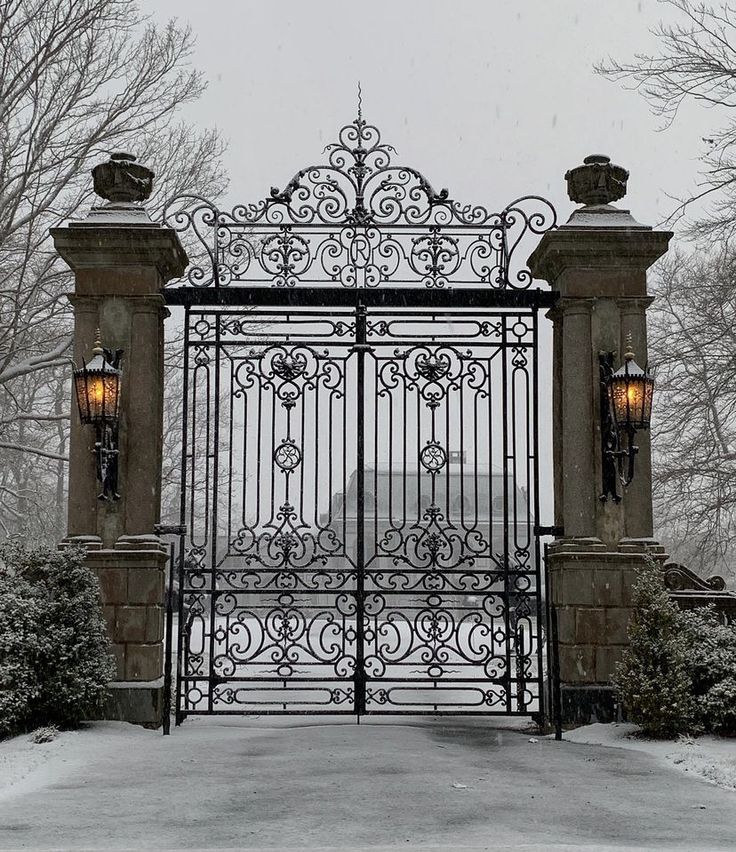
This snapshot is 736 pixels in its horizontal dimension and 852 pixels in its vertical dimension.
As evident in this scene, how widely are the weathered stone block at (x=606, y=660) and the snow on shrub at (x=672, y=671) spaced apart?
464 millimetres

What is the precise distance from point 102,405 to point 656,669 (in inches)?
202

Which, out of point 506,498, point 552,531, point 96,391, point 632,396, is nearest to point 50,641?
point 96,391

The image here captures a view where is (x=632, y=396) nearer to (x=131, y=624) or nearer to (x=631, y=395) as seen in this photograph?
(x=631, y=395)

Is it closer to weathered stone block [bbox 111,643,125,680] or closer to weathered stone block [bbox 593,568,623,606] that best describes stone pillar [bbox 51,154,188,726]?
weathered stone block [bbox 111,643,125,680]

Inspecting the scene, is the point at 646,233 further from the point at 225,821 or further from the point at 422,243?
the point at 225,821

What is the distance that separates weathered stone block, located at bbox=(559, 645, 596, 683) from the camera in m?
9.88

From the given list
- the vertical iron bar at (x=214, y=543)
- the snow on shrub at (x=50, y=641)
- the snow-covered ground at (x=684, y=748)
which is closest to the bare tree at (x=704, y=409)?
the snow-covered ground at (x=684, y=748)

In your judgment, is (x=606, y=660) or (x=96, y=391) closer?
(x=96, y=391)

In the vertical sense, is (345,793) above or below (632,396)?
below

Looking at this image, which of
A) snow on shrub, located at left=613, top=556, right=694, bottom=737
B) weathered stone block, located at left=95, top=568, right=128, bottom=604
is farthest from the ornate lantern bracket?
snow on shrub, located at left=613, top=556, right=694, bottom=737

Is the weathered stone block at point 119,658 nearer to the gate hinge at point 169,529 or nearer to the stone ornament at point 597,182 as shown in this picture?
the gate hinge at point 169,529

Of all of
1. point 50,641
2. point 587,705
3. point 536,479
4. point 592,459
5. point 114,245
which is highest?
point 114,245

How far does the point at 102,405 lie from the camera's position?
972 cm

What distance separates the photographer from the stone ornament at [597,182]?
422 inches
